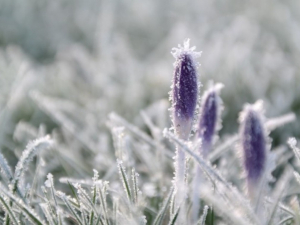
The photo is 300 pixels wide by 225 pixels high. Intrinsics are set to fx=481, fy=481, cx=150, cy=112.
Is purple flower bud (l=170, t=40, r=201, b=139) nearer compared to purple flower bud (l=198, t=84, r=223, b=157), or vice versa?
purple flower bud (l=170, t=40, r=201, b=139)

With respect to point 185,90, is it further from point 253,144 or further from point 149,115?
point 149,115

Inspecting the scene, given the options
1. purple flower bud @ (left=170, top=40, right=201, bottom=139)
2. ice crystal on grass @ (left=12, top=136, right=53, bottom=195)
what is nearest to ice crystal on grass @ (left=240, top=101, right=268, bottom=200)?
purple flower bud @ (left=170, top=40, right=201, bottom=139)

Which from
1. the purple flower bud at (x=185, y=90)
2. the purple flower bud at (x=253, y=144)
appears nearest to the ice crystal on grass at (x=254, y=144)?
the purple flower bud at (x=253, y=144)

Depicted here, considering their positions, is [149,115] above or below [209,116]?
above

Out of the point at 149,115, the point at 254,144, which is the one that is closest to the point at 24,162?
the point at 254,144

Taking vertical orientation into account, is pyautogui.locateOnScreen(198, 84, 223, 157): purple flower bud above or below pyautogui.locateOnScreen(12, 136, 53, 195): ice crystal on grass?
above

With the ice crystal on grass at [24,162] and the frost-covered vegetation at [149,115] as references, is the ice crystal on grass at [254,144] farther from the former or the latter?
the ice crystal on grass at [24,162]

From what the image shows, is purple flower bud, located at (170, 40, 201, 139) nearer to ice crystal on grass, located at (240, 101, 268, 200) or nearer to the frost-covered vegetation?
the frost-covered vegetation
